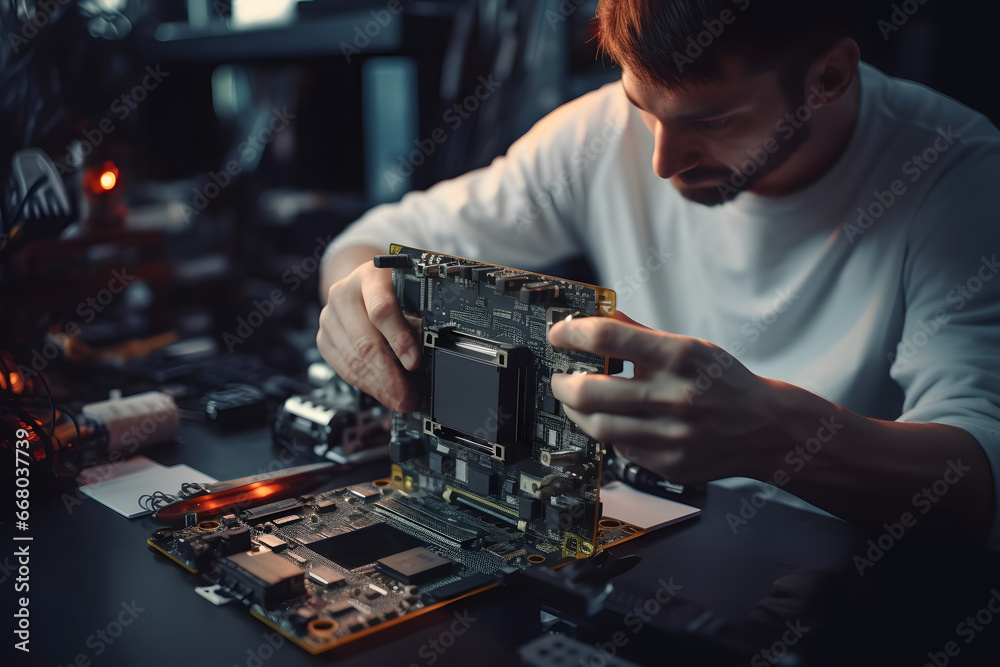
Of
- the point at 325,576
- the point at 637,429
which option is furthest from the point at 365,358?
the point at 637,429

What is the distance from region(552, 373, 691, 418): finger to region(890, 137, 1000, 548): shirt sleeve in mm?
590

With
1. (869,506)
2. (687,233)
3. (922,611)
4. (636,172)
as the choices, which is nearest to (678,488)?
(869,506)

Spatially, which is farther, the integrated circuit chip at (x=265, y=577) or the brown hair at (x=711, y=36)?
the brown hair at (x=711, y=36)

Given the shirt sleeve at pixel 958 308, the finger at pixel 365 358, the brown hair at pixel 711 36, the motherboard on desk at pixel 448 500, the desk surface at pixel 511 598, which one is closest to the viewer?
the desk surface at pixel 511 598

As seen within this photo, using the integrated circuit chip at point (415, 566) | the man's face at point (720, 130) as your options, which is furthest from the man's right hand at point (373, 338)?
the man's face at point (720, 130)

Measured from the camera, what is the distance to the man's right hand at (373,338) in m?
1.41

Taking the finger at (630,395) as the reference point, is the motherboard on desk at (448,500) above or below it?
below

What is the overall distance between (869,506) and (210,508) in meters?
1.10

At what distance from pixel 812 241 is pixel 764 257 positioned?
0.37 ft

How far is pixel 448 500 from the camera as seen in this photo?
55.6 inches

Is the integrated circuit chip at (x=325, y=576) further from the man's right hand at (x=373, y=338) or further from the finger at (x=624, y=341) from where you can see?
the finger at (x=624, y=341)

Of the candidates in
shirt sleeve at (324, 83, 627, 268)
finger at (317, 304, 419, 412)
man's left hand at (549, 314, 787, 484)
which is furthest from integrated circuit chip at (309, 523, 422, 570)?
shirt sleeve at (324, 83, 627, 268)

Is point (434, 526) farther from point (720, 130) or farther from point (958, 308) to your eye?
point (958, 308)

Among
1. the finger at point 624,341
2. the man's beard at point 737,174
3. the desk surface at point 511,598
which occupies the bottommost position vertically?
the desk surface at point 511,598
